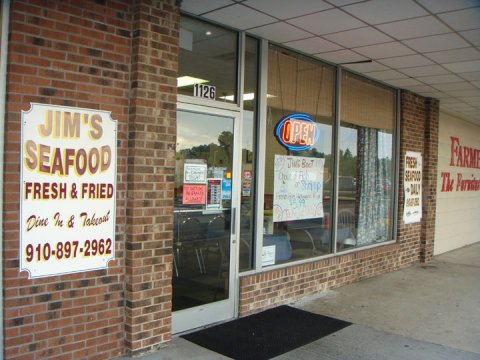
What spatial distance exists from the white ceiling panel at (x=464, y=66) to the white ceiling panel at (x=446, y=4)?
7.13ft

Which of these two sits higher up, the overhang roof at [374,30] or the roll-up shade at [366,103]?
the overhang roof at [374,30]

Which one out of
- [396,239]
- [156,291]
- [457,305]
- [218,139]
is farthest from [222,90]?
[396,239]

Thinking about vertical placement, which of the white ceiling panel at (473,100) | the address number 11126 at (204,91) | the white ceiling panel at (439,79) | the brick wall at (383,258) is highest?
the white ceiling panel at (439,79)

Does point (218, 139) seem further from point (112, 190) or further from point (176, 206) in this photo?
point (112, 190)

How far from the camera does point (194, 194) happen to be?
191 inches

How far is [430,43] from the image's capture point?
18.0 feet

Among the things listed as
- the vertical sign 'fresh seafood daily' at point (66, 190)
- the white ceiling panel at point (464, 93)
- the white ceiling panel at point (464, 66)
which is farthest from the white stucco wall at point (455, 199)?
the vertical sign 'fresh seafood daily' at point (66, 190)

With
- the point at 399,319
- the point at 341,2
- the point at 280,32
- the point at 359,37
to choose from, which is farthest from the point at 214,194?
the point at 399,319

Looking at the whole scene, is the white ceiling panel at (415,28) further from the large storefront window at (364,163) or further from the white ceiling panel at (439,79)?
the white ceiling panel at (439,79)

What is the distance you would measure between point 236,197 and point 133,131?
1595mm

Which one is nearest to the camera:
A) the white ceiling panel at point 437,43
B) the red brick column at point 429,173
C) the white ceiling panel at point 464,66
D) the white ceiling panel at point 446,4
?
the white ceiling panel at point 446,4

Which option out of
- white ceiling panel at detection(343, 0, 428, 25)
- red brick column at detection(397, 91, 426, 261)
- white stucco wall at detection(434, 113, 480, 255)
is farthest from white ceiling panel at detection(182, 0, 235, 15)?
white stucco wall at detection(434, 113, 480, 255)

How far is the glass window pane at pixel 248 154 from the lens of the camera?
17.8 ft

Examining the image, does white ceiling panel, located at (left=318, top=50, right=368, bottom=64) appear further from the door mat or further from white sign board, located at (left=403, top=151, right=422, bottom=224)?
the door mat
